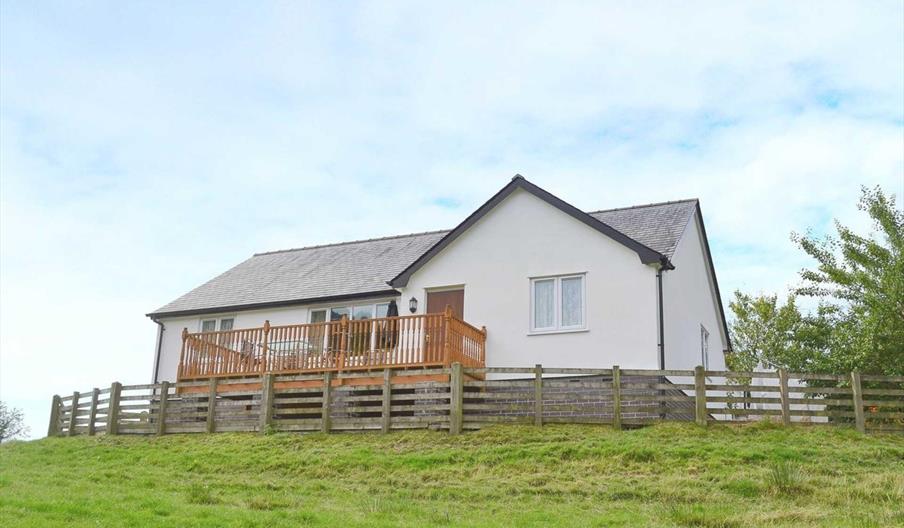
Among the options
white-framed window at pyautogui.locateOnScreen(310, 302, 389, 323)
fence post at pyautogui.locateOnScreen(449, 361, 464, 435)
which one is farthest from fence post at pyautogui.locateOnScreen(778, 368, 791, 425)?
white-framed window at pyautogui.locateOnScreen(310, 302, 389, 323)

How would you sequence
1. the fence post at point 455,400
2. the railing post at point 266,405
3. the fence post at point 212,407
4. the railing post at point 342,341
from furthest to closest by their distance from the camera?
the fence post at point 212,407
the railing post at point 342,341
the railing post at point 266,405
the fence post at point 455,400

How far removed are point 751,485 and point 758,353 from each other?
74.3 ft

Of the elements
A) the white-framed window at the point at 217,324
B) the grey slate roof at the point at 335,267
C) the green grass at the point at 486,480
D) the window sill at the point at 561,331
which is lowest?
the green grass at the point at 486,480

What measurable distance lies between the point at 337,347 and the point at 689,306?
9.52 m

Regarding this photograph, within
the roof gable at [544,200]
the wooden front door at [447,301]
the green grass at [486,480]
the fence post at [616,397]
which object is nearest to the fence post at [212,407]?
the green grass at [486,480]

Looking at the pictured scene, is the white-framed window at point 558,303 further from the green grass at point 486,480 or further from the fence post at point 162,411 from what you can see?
the fence post at point 162,411

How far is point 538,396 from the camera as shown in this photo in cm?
1956

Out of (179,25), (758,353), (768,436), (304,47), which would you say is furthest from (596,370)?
(758,353)

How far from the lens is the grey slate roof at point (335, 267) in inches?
982

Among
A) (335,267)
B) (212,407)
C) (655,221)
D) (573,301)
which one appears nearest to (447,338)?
(573,301)

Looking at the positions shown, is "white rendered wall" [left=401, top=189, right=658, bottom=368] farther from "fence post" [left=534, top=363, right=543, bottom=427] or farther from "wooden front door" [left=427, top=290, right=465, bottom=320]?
"fence post" [left=534, top=363, right=543, bottom=427]

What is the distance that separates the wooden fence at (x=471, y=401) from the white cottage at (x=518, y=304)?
1.98 feet

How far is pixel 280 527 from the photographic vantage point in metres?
12.0

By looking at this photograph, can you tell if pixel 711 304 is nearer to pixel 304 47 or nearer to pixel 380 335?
pixel 380 335
